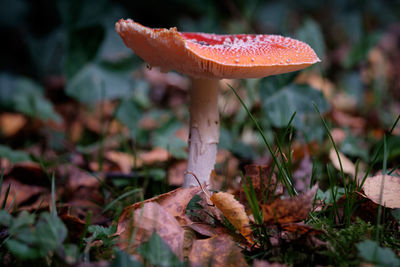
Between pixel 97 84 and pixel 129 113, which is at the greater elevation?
pixel 97 84

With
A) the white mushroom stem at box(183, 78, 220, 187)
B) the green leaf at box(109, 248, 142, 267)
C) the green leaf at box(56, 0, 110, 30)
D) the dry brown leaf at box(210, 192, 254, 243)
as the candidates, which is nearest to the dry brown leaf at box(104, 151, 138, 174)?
the white mushroom stem at box(183, 78, 220, 187)

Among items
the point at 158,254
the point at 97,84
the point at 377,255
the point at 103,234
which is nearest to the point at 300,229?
the point at 377,255

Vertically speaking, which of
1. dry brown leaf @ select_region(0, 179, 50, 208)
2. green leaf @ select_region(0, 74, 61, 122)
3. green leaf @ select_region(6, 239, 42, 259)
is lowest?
dry brown leaf @ select_region(0, 179, 50, 208)

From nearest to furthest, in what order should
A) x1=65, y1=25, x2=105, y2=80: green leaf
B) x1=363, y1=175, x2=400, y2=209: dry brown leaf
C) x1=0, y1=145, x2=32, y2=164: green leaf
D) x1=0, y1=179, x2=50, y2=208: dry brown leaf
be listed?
x1=363, y1=175, x2=400, y2=209: dry brown leaf
x1=0, y1=179, x2=50, y2=208: dry brown leaf
x1=0, y1=145, x2=32, y2=164: green leaf
x1=65, y1=25, x2=105, y2=80: green leaf

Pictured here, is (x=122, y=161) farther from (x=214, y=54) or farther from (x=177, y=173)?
(x=214, y=54)

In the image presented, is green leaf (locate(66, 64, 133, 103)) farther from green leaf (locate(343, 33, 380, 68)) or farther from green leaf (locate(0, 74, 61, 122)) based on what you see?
green leaf (locate(343, 33, 380, 68))

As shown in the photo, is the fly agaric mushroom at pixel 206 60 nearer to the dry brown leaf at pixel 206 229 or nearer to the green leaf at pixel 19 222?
the dry brown leaf at pixel 206 229
